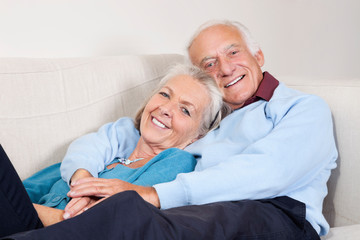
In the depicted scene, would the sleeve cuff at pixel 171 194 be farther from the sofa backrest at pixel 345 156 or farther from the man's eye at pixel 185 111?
the sofa backrest at pixel 345 156

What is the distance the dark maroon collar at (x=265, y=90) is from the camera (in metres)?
1.68

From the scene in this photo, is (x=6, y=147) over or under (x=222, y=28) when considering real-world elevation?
under

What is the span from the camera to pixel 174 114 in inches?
64.0

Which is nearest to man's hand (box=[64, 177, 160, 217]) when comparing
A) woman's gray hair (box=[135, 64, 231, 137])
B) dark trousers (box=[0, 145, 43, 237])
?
dark trousers (box=[0, 145, 43, 237])

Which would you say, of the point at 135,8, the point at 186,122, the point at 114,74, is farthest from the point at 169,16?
the point at 186,122

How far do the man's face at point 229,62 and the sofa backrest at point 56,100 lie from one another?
0.38 m

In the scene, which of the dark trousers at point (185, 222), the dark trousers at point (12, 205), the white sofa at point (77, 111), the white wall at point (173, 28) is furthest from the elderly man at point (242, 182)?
the white wall at point (173, 28)

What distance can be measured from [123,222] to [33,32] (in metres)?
1.49

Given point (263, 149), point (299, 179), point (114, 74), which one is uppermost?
point (114, 74)

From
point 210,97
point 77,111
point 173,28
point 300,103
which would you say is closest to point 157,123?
point 210,97

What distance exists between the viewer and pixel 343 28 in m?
3.37

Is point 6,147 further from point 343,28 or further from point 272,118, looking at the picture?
point 343,28

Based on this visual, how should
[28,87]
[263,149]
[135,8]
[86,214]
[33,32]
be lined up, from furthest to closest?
1. [135,8]
2. [33,32]
3. [28,87]
4. [263,149]
5. [86,214]

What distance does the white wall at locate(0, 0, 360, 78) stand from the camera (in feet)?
6.88
